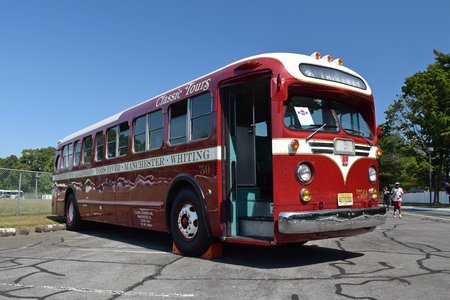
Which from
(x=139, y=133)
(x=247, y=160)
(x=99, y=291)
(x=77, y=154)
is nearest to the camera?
(x=99, y=291)

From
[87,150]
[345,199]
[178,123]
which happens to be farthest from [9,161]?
[345,199]

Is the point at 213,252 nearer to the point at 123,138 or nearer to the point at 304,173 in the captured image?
the point at 304,173

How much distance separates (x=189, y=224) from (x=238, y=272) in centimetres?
162

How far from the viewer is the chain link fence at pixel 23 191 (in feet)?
63.9

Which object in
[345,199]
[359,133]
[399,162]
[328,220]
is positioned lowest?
[328,220]

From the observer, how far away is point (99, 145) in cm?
1162

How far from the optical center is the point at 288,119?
20.4 feet

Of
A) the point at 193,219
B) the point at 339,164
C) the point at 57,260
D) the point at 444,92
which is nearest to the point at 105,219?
the point at 57,260

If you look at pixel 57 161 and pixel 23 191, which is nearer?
pixel 57 161

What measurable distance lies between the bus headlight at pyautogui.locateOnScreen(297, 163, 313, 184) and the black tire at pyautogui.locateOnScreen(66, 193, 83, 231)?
9.03 metres

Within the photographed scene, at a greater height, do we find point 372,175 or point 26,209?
point 372,175

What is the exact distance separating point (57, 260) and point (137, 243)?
2.52 m

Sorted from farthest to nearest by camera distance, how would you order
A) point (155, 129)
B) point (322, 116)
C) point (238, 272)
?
point (155, 129) → point (322, 116) → point (238, 272)

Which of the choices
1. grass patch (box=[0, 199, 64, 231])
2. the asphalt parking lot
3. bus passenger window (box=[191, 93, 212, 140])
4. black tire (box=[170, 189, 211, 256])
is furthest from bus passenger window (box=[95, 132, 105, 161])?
grass patch (box=[0, 199, 64, 231])
